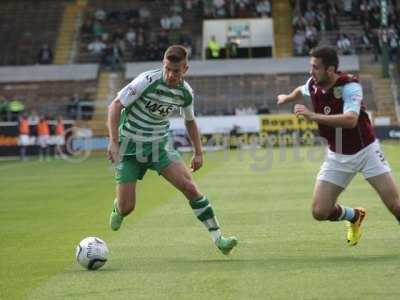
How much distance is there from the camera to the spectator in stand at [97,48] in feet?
155

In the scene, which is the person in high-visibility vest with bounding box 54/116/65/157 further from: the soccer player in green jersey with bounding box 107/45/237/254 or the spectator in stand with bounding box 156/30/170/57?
the soccer player in green jersey with bounding box 107/45/237/254

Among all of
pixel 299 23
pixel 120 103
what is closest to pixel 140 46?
pixel 299 23

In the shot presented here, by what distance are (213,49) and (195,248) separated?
117 ft

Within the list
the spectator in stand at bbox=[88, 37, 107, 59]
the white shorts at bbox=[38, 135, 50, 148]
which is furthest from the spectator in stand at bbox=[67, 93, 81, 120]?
the spectator in stand at bbox=[88, 37, 107, 59]

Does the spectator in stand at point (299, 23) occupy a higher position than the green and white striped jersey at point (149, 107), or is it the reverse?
the green and white striped jersey at point (149, 107)


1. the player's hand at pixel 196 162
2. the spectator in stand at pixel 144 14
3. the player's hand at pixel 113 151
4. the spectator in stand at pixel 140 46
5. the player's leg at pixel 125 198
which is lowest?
the spectator in stand at pixel 140 46

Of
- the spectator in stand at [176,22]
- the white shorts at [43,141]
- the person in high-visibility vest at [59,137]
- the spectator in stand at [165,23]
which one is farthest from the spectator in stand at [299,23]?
the white shorts at [43,141]

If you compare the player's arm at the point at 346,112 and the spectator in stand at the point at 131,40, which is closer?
the player's arm at the point at 346,112

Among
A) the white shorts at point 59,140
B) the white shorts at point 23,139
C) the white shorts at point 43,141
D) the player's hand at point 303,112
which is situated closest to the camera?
the player's hand at point 303,112

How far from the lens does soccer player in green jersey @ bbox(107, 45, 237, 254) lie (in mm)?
9812

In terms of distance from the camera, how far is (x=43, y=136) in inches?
1491

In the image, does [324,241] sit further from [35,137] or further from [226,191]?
[35,137]

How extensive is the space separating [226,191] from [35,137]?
828 inches

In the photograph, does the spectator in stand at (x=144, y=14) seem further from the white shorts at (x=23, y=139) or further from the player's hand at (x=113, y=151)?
the player's hand at (x=113, y=151)
